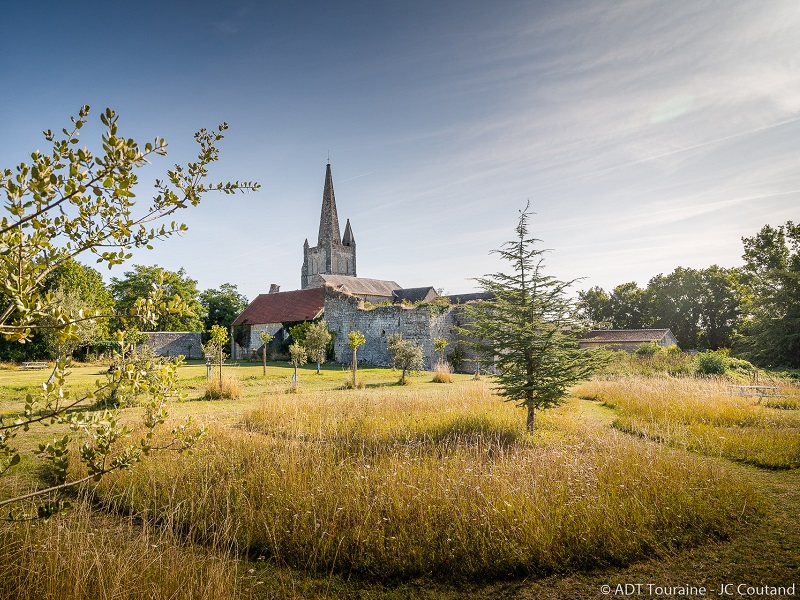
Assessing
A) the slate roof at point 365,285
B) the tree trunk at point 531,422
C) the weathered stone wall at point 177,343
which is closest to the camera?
the tree trunk at point 531,422

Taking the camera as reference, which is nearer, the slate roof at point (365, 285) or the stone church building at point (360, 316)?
the stone church building at point (360, 316)

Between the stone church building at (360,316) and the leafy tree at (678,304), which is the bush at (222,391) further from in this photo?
the leafy tree at (678,304)

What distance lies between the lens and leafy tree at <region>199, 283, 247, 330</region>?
43969 mm

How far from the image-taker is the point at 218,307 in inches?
1769

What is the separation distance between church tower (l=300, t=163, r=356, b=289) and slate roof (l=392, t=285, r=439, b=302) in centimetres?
956

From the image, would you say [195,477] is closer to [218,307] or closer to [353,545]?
[353,545]

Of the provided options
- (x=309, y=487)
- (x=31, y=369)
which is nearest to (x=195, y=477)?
(x=309, y=487)

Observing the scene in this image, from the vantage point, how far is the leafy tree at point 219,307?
44.0 m

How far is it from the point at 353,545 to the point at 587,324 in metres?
5.82

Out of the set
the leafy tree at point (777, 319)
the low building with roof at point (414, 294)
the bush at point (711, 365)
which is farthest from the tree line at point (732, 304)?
the low building with roof at point (414, 294)

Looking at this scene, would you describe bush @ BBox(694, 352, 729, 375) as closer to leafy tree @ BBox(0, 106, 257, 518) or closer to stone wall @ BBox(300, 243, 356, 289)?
leafy tree @ BBox(0, 106, 257, 518)

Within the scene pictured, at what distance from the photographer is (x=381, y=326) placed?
28234 mm

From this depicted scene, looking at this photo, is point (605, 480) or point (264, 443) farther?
point (264, 443)

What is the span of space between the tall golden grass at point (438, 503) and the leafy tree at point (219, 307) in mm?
39639
